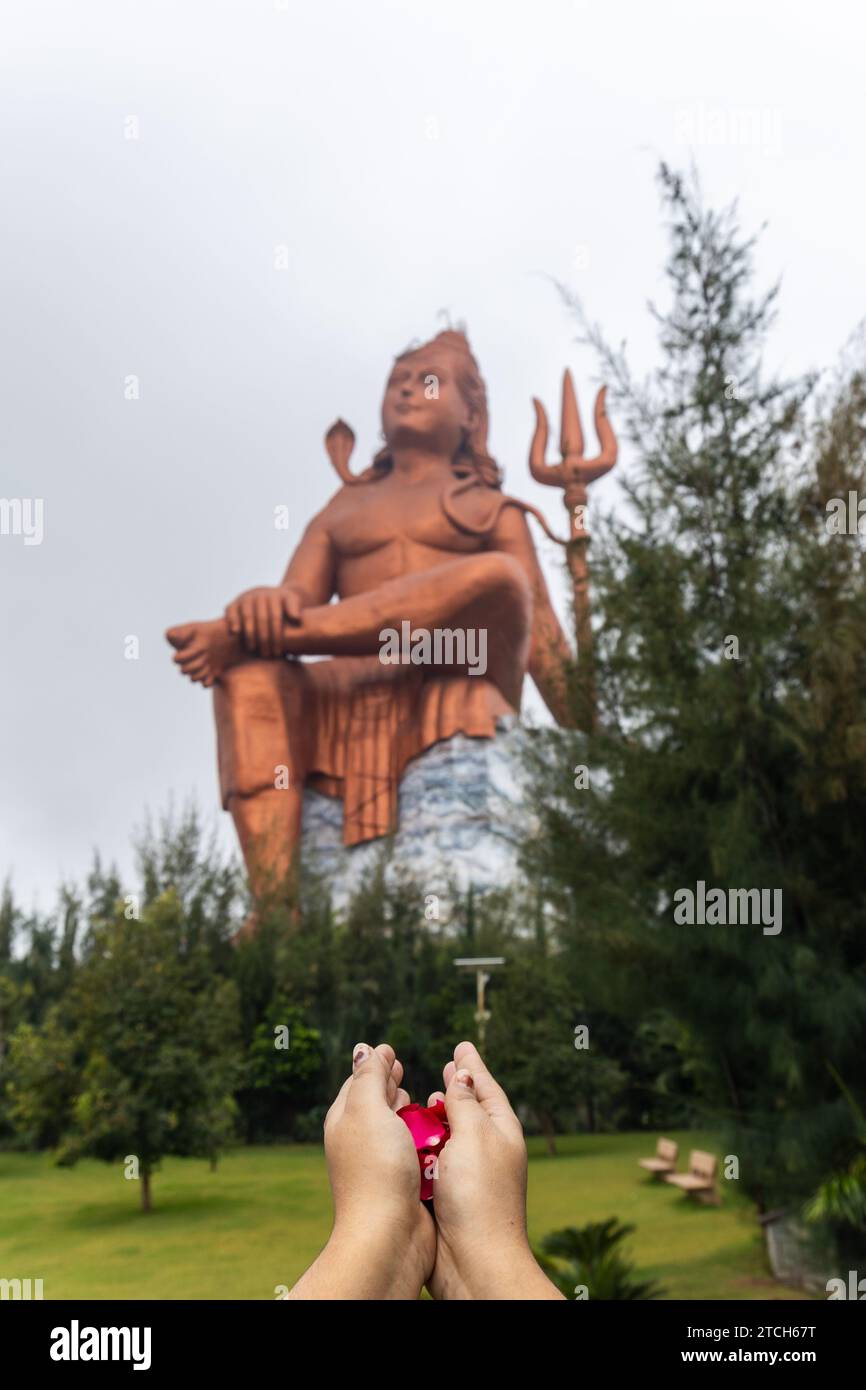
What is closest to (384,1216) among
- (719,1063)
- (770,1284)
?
(719,1063)

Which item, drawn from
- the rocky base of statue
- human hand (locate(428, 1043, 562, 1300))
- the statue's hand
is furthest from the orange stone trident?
human hand (locate(428, 1043, 562, 1300))

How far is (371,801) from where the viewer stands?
1155 centimetres

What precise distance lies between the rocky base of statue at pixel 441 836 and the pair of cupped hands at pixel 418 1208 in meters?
10.00

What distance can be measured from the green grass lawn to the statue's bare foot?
409 centimetres

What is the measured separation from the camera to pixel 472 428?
1221 cm

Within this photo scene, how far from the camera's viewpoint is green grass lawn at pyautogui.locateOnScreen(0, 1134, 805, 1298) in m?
7.55

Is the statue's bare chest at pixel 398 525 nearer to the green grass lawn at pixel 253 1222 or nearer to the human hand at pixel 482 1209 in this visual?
the green grass lawn at pixel 253 1222

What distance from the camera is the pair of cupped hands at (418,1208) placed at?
2.44 feet

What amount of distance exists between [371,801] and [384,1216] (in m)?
10.8

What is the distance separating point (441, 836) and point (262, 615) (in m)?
2.52

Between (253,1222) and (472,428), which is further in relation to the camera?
(472,428)
